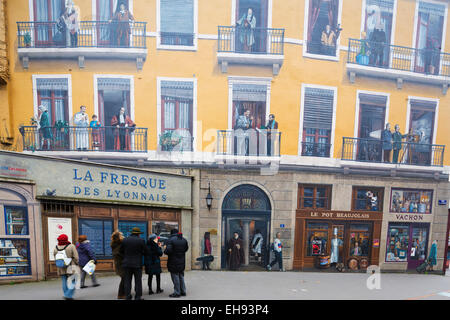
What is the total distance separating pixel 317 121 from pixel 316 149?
3.10 ft

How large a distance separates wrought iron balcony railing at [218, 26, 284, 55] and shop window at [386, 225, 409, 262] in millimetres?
7668

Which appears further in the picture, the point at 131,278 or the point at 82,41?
the point at 82,41

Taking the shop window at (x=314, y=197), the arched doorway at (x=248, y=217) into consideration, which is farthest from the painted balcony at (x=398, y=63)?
the arched doorway at (x=248, y=217)

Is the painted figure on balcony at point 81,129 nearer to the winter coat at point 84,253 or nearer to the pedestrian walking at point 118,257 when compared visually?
the winter coat at point 84,253

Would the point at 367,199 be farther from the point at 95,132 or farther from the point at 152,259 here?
the point at 95,132

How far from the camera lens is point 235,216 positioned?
7.64 metres

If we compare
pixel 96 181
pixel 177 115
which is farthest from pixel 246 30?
pixel 96 181

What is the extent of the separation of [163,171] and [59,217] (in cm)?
302

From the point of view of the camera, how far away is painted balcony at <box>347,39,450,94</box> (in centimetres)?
717

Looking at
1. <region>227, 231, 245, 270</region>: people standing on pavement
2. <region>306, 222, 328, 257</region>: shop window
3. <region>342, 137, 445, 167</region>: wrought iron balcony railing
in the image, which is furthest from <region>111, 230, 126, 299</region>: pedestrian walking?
<region>342, 137, 445, 167</region>: wrought iron balcony railing

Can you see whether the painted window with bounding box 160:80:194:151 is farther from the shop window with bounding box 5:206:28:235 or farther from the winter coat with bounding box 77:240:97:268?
the shop window with bounding box 5:206:28:235

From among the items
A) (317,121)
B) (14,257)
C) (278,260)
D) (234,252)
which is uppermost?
(317,121)

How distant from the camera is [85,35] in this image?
6.26m

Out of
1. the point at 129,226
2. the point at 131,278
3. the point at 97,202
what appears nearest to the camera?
the point at 131,278
